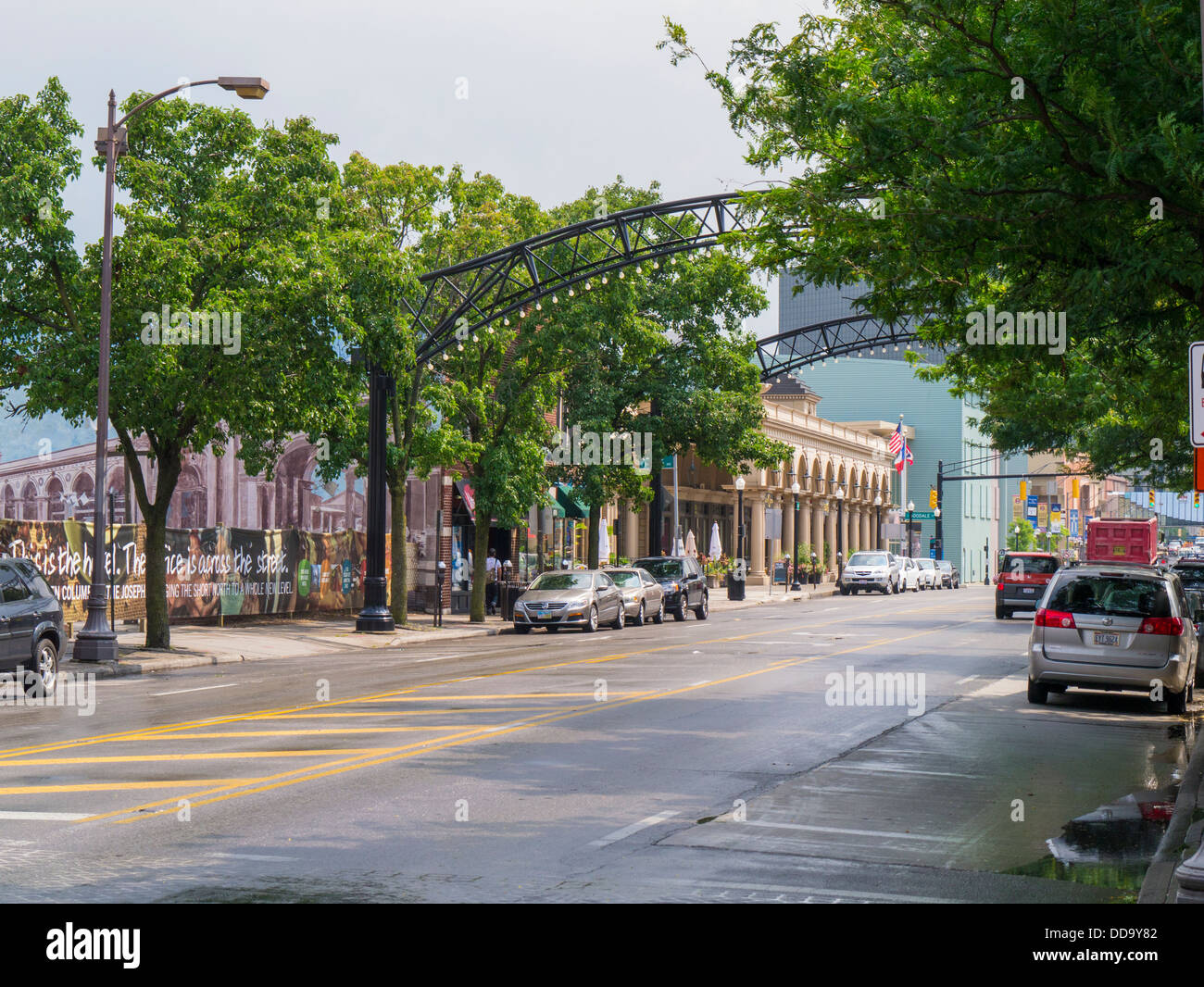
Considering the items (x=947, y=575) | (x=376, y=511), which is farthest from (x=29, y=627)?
(x=947, y=575)

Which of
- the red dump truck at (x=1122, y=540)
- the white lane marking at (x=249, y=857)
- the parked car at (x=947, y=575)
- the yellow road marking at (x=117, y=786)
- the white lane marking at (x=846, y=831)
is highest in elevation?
the red dump truck at (x=1122, y=540)

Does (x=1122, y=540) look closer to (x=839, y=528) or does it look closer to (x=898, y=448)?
(x=898, y=448)

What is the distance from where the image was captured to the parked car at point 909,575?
223 feet

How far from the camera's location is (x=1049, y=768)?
1202 cm

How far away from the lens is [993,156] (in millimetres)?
11711

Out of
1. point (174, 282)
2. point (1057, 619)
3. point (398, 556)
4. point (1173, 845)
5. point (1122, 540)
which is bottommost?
point (1173, 845)

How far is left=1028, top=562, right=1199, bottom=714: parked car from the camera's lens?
16.1m

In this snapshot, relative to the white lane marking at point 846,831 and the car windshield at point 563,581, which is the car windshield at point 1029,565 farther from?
the white lane marking at point 846,831

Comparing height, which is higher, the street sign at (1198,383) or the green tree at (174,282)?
the green tree at (174,282)

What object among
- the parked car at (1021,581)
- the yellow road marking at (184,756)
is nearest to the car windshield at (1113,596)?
Result: the yellow road marking at (184,756)

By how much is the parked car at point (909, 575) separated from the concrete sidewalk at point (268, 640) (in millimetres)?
34303

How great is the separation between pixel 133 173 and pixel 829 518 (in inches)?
2599

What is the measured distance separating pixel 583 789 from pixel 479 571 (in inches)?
1006

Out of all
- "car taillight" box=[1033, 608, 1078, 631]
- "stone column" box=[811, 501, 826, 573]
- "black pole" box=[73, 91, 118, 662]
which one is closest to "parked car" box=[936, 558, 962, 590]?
"stone column" box=[811, 501, 826, 573]
